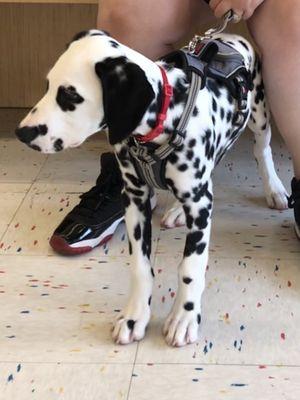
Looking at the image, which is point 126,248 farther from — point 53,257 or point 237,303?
point 237,303

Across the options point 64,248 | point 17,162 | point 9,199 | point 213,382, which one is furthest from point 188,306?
point 17,162

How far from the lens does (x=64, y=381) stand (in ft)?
3.62

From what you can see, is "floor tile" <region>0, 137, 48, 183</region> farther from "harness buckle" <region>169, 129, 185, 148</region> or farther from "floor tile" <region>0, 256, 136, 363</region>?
"harness buckle" <region>169, 129, 185, 148</region>

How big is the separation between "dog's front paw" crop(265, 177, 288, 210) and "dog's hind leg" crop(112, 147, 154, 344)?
1.80ft

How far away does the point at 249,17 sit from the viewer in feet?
4.56

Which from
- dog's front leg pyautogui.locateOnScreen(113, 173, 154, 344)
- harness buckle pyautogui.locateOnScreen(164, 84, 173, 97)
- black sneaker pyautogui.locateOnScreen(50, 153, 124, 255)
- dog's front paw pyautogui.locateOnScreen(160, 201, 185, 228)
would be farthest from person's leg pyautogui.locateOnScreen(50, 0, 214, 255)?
harness buckle pyautogui.locateOnScreen(164, 84, 173, 97)

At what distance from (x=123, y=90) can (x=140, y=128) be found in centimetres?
9

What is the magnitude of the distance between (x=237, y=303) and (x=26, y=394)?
1.42ft

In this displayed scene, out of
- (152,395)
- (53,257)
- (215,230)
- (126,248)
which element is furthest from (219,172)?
(152,395)

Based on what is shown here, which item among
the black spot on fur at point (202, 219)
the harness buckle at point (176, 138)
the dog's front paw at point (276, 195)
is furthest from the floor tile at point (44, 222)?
the harness buckle at point (176, 138)

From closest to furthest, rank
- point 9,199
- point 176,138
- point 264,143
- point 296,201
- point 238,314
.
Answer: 1. point 176,138
2. point 238,314
3. point 296,201
4. point 264,143
5. point 9,199

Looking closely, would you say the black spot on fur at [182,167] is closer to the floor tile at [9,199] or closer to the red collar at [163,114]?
the red collar at [163,114]

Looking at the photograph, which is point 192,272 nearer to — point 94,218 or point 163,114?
point 163,114

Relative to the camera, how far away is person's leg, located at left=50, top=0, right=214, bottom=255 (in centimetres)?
139
